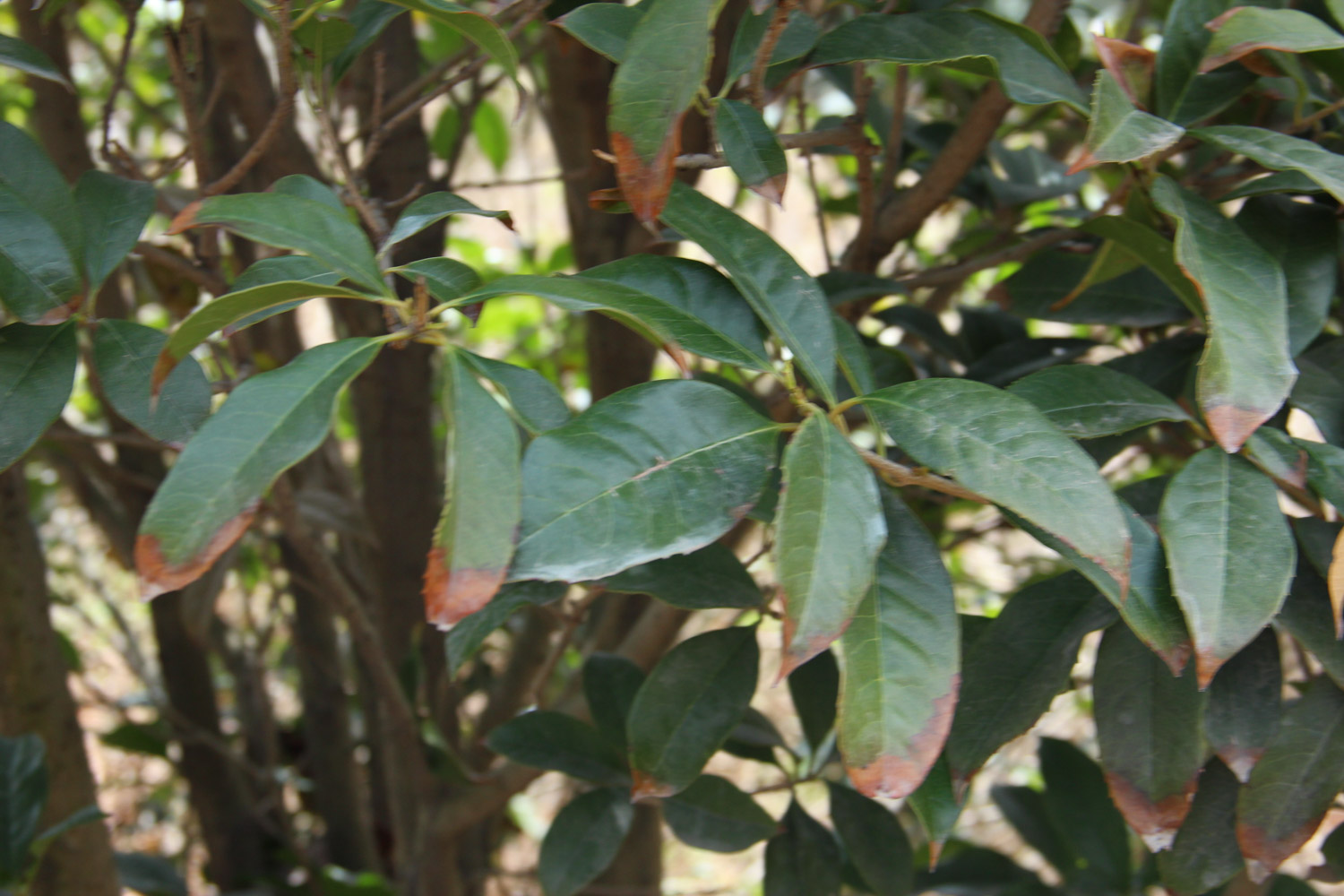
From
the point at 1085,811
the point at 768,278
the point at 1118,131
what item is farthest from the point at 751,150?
the point at 1085,811

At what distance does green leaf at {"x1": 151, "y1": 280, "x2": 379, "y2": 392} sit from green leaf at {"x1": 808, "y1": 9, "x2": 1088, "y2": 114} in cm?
32

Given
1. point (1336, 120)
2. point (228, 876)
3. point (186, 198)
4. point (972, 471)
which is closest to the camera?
point (972, 471)

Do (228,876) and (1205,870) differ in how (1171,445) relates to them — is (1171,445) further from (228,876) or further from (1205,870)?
(228,876)

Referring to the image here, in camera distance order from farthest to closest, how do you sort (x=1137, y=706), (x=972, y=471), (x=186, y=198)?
(x=186, y=198) → (x=1137, y=706) → (x=972, y=471)

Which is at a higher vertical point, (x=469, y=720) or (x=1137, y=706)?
(x=1137, y=706)

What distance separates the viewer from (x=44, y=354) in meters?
0.49

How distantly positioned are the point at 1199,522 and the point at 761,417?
0.20 meters

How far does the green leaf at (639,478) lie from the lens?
0.39m

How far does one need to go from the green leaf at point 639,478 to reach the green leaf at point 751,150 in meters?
0.12

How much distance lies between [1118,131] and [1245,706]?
11.4 inches

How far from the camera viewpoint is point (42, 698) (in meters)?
0.92

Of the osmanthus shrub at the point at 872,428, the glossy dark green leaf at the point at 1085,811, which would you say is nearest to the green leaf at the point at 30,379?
the osmanthus shrub at the point at 872,428

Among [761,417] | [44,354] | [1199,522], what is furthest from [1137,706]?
[44,354]

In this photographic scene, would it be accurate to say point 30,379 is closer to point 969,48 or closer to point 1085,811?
point 969,48
